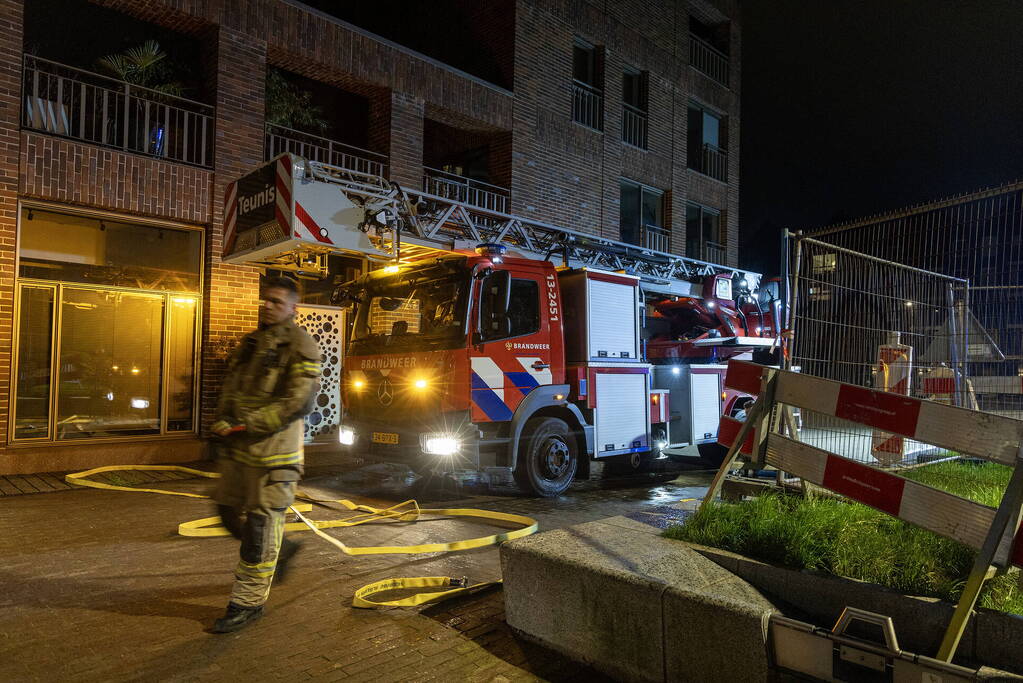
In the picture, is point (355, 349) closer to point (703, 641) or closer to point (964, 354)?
point (703, 641)

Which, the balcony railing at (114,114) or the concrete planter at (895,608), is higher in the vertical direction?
the balcony railing at (114,114)

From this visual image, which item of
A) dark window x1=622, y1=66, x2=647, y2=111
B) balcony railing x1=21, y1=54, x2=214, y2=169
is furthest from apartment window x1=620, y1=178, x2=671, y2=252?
balcony railing x1=21, y1=54, x2=214, y2=169

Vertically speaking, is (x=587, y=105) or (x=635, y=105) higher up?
(x=635, y=105)

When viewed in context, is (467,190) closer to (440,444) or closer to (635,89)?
(635,89)

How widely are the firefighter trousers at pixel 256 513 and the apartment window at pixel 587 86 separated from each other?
42.3ft

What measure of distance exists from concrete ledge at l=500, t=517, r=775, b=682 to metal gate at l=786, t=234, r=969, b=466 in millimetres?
1973

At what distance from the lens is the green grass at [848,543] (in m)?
3.41

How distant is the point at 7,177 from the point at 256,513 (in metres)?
6.92

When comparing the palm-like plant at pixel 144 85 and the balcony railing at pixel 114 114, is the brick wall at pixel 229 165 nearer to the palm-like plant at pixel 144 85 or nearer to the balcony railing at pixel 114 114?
the balcony railing at pixel 114 114

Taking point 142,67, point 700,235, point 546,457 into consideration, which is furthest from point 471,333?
point 700,235

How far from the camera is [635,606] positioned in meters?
3.21

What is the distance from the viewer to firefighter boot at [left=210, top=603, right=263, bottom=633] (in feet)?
12.5

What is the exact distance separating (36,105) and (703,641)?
9799 millimetres

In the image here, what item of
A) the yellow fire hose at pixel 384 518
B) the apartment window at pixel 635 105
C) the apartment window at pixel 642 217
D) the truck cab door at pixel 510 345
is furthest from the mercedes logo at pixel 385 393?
the apartment window at pixel 635 105
